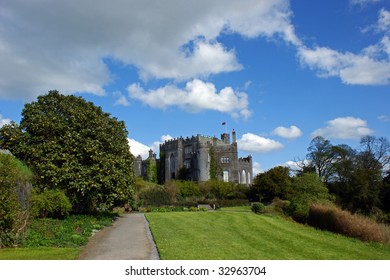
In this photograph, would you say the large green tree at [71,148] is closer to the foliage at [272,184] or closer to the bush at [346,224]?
the bush at [346,224]

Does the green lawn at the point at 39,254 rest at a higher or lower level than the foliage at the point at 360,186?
lower

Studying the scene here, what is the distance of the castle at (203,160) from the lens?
217ft

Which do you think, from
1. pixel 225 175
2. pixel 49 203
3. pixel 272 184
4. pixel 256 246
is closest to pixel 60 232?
pixel 49 203

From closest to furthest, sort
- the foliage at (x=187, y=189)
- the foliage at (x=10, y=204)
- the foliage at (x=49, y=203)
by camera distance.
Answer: the foliage at (x=10, y=204), the foliage at (x=49, y=203), the foliage at (x=187, y=189)

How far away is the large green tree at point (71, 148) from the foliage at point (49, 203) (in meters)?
1.16

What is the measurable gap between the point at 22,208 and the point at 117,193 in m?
8.26

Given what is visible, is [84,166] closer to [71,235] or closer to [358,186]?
[71,235]

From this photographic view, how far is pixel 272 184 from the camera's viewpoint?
166 ft

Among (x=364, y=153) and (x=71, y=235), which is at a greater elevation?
(x=364, y=153)

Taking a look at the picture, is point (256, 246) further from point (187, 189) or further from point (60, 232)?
point (187, 189)

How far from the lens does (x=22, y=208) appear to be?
17.4 m

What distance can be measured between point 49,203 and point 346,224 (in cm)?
1613

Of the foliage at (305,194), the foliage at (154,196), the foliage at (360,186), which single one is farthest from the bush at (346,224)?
the foliage at (154,196)

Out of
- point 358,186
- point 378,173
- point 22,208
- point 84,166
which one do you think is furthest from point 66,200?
point 378,173
